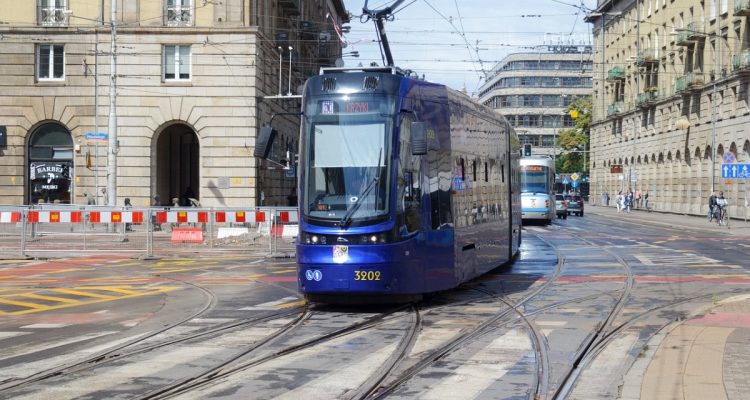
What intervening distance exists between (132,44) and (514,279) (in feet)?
84.2

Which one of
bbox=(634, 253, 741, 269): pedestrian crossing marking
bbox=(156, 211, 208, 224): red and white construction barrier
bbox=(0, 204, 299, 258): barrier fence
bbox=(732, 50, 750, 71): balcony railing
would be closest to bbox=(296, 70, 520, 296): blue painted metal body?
bbox=(634, 253, 741, 269): pedestrian crossing marking

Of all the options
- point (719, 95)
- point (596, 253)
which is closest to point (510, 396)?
point (596, 253)

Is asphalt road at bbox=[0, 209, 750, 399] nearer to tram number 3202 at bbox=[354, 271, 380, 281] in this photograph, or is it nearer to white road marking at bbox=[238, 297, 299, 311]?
Answer: white road marking at bbox=[238, 297, 299, 311]

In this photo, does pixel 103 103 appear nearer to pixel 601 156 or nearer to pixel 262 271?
pixel 262 271

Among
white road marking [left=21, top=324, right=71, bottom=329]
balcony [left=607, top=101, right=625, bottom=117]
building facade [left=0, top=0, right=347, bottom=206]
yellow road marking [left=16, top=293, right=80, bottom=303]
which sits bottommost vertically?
yellow road marking [left=16, top=293, right=80, bottom=303]

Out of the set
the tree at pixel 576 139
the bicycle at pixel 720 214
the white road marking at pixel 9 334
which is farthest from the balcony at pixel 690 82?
the white road marking at pixel 9 334

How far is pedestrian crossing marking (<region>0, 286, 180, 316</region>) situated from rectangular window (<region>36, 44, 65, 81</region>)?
2474 cm

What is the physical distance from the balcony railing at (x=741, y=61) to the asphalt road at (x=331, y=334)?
3572cm

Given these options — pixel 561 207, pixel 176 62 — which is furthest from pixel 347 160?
pixel 561 207

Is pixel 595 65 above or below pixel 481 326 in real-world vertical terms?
above

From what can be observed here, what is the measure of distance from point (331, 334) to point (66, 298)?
22.5 feet

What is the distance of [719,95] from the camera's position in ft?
201

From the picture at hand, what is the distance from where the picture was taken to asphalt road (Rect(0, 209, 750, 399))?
8.52 m

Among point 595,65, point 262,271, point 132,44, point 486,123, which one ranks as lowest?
point 262,271
